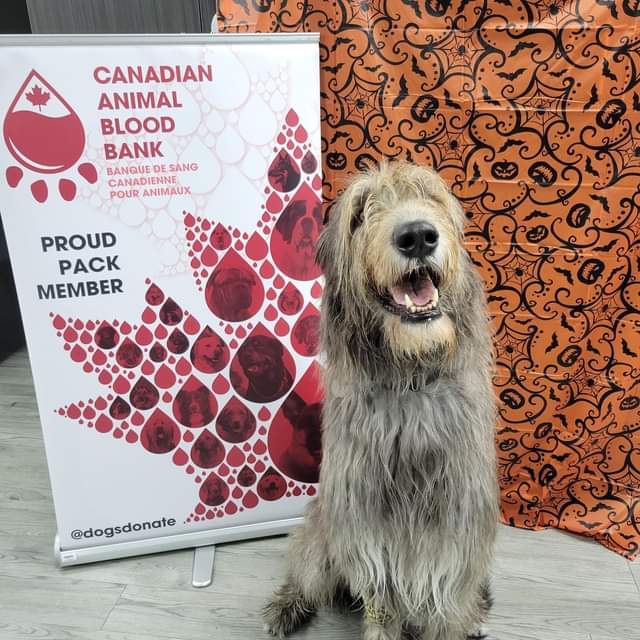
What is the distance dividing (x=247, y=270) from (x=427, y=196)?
2.64 ft

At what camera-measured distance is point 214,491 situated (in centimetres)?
210

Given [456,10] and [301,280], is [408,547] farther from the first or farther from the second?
[456,10]

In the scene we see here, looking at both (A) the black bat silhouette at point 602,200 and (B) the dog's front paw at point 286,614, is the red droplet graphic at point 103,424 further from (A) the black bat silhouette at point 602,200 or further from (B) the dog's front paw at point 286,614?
(A) the black bat silhouette at point 602,200

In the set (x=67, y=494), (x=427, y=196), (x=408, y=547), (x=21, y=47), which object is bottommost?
(x=67, y=494)

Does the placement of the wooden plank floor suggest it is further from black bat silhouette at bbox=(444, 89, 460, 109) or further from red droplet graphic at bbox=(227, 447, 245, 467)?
black bat silhouette at bbox=(444, 89, 460, 109)

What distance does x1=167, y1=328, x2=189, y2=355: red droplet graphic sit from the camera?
1.92 meters

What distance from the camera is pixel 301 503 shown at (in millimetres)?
2180

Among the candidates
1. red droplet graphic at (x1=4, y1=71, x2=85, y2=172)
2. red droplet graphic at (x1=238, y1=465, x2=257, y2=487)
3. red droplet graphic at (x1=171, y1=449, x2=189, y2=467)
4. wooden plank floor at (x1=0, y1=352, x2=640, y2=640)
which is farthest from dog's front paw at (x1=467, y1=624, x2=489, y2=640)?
red droplet graphic at (x1=4, y1=71, x2=85, y2=172)

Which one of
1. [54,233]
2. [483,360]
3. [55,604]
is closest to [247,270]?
[54,233]

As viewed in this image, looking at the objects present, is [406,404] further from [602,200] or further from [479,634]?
[602,200]

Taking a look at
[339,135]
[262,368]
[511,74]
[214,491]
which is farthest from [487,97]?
[214,491]

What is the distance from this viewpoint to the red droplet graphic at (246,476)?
2100 mm

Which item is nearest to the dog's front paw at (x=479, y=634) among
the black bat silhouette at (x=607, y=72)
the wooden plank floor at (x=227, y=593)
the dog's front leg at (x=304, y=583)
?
the wooden plank floor at (x=227, y=593)

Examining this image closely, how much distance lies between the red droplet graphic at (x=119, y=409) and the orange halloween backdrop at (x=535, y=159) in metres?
1.04
